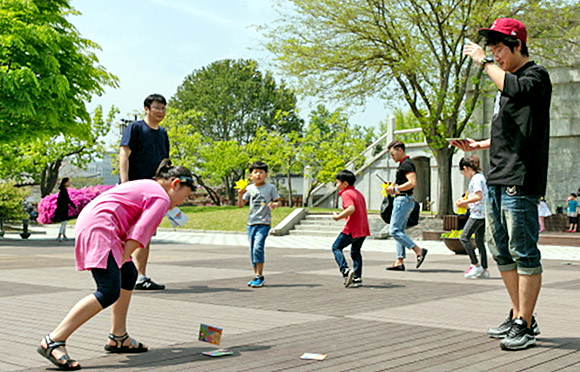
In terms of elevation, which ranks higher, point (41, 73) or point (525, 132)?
point (41, 73)

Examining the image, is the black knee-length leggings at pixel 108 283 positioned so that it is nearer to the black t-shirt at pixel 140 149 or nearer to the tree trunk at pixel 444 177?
the black t-shirt at pixel 140 149

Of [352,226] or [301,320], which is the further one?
[352,226]

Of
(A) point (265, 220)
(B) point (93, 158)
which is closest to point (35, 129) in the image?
(A) point (265, 220)

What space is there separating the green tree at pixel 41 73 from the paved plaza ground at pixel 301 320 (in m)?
10.2

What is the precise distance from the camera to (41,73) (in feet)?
72.4

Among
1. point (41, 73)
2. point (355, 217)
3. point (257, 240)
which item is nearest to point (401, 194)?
point (355, 217)

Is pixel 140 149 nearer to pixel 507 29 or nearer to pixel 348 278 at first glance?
pixel 348 278

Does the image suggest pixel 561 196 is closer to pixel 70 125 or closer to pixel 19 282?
pixel 70 125

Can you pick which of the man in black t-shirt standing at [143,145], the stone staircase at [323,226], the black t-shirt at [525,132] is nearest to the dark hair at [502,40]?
the black t-shirt at [525,132]

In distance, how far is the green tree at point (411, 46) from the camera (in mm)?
25891

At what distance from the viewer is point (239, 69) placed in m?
73.4

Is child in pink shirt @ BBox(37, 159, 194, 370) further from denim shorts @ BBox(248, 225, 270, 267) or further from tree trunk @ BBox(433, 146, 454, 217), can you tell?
tree trunk @ BBox(433, 146, 454, 217)

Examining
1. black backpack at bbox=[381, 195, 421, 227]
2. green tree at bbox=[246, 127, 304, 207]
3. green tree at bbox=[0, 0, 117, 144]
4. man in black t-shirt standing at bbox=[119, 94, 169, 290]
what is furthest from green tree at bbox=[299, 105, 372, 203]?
man in black t-shirt standing at bbox=[119, 94, 169, 290]

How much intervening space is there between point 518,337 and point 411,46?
22.5 meters
